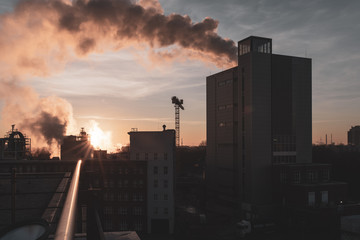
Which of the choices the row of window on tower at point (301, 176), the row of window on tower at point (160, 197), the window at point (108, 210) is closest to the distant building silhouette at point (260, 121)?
the row of window on tower at point (301, 176)

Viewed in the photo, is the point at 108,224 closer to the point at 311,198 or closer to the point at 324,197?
the point at 311,198

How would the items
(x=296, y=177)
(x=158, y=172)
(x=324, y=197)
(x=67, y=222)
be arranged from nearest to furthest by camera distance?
(x=67, y=222) → (x=324, y=197) → (x=158, y=172) → (x=296, y=177)

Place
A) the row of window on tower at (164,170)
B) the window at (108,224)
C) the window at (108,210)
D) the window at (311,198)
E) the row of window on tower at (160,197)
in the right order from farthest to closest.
Answer: the row of window on tower at (164,170)
the window at (108,210)
the row of window on tower at (160,197)
the window at (108,224)
the window at (311,198)

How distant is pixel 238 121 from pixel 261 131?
482 centimetres

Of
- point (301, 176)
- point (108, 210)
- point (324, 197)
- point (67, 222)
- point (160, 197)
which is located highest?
point (67, 222)

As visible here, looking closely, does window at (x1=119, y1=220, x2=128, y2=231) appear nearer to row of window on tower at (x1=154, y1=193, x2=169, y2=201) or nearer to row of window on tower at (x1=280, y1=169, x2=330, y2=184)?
row of window on tower at (x1=154, y1=193, x2=169, y2=201)

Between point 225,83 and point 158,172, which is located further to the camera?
point 225,83

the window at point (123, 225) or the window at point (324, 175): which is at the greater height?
the window at point (324, 175)

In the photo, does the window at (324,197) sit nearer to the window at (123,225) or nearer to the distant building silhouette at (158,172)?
the distant building silhouette at (158,172)

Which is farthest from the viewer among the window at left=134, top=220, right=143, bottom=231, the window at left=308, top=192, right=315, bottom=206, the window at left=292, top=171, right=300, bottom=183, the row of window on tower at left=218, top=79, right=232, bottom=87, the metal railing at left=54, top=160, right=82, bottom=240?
the row of window on tower at left=218, top=79, right=232, bottom=87

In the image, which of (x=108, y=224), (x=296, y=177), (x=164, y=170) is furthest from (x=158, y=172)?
(x=296, y=177)

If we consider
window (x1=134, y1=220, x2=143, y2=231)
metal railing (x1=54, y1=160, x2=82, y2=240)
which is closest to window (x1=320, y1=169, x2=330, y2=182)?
window (x1=134, y1=220, x2=143, y2=231)

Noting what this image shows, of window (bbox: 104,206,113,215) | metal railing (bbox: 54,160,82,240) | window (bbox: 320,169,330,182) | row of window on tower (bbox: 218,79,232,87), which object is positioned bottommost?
window (bbox: 104,206,113,215)

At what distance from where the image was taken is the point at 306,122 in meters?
54.8
